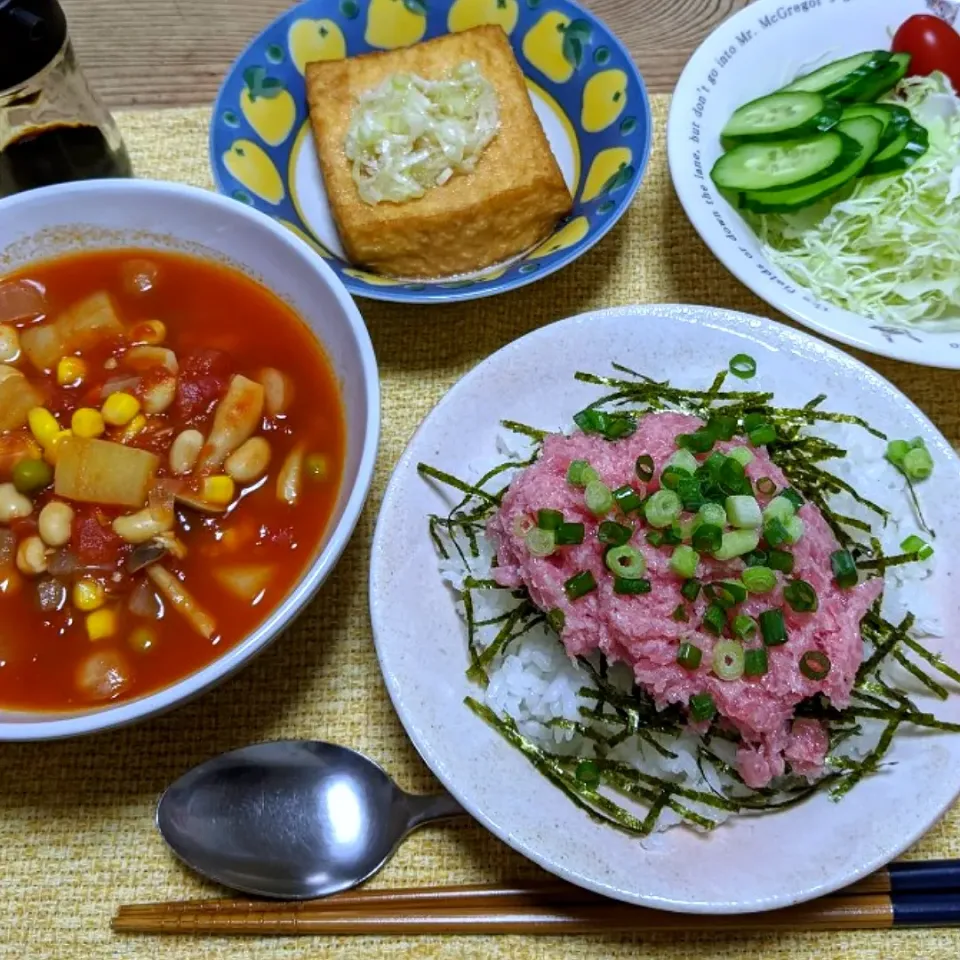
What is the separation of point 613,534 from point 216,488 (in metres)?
0.80

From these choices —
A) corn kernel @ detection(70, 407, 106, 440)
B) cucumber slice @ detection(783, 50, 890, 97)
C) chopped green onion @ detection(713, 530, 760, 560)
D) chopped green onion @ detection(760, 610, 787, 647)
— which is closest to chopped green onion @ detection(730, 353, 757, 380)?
chopped green onion @ detection(713, 530, 760, 560)

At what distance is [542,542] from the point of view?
1.76m

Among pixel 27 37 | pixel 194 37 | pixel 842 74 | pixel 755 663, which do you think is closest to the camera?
pixel 755 663

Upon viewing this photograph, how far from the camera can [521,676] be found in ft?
6.27

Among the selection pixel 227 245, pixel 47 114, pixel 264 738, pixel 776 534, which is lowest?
pixel 264 738

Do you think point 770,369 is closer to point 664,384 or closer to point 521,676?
point 664,384

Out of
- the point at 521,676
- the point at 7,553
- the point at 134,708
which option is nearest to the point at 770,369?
the point at 521,676

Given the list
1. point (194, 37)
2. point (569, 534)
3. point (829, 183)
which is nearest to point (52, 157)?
point (194, 37)

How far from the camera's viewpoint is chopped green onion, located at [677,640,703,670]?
5.49 feet

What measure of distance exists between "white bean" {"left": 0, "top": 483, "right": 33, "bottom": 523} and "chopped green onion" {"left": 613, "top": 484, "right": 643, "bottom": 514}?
1.17 m

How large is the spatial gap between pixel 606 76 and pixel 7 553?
2.02 metres

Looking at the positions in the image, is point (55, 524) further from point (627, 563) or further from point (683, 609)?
point (683, 609)

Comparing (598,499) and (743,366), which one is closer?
(598,499)

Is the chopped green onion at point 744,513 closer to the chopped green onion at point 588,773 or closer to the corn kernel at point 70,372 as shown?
the chopped green onion at point 588,773
